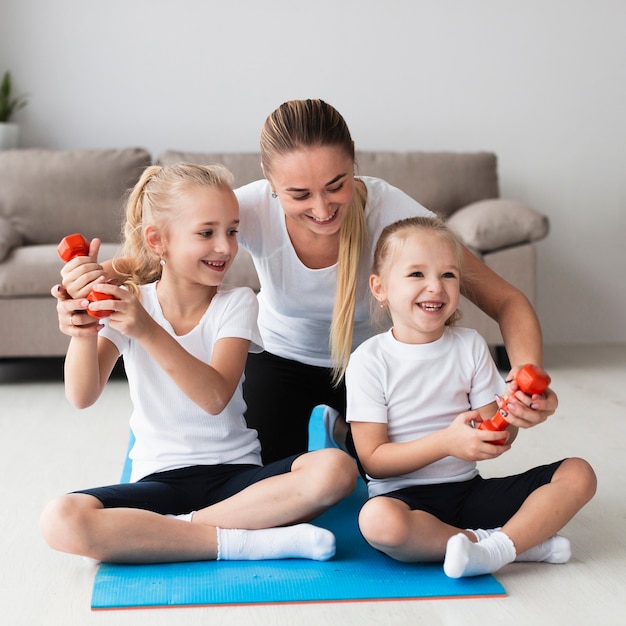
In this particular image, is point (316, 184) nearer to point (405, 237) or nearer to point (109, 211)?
point (405, 237)

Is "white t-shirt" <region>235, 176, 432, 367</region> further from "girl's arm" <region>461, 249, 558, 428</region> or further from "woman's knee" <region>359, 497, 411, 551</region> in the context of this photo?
"woman's knee" <region>359, 497, 411, 551</region>

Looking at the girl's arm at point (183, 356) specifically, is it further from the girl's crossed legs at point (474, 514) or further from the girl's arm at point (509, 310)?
the girl's arm at point (509, 310)

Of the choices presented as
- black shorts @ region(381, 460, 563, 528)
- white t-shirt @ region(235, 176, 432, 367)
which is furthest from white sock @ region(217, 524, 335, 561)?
white t-shirt @ region(235, 176, 432, 367)

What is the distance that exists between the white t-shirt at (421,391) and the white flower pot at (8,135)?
2.80 m

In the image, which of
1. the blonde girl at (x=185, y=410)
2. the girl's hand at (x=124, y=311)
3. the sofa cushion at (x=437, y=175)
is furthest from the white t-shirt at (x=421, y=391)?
the sofa cushion at (x=437, y=175)

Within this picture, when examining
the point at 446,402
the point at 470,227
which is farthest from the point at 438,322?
the point at 470,227

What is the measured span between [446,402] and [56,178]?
8.30ft

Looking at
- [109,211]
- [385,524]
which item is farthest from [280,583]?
[109,211]

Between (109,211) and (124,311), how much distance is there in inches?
91.7

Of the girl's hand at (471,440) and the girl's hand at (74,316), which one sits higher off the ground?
the girl's hand at (74,316)

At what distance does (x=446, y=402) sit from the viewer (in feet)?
5.42

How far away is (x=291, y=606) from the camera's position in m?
1.37

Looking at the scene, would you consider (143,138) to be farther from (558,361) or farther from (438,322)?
(438,322)

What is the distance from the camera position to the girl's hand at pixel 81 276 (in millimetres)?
1496
